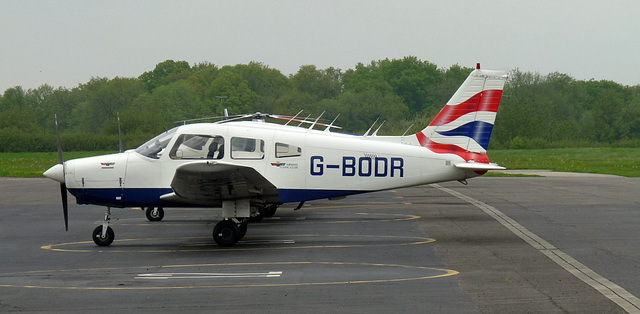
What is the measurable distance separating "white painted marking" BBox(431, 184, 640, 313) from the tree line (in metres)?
19.5

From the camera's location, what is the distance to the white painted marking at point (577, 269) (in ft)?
28.3

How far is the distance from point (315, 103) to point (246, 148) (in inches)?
1355

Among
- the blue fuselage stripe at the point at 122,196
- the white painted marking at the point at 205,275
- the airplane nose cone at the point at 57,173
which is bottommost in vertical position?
the white painted marking at the point at 205,275

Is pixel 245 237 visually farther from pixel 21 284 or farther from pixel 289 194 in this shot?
pixel 21 284

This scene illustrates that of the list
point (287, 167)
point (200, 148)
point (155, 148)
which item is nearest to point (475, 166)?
point (287, 167)

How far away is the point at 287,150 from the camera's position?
14.2 metres

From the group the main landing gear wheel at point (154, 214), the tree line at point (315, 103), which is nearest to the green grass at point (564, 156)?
the tree line at point (315, 103)

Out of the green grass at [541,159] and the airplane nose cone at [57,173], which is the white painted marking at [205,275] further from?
the green grass at [541,159]

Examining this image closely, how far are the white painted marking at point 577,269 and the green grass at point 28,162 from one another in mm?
27375

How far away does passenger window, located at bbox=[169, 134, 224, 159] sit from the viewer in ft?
45.4

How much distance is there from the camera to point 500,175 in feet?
112

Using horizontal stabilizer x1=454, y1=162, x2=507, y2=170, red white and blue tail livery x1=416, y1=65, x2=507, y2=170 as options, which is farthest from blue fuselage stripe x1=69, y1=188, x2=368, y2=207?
horizontal stabilizer x1=454, y1=162, x2=507, y2=170

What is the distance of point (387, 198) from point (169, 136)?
10.8 m

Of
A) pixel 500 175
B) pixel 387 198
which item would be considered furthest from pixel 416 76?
pixel 387 198
